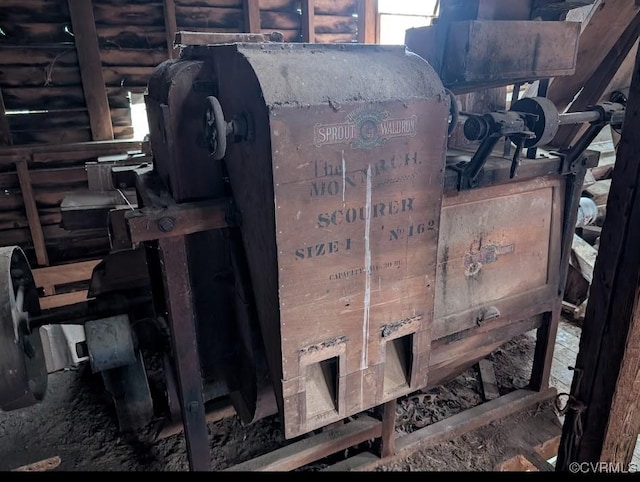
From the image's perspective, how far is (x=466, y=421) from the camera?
221 centimetres

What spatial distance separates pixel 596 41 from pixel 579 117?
90 centimetres

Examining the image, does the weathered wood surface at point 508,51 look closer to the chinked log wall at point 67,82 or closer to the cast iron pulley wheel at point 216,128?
the cast iron pulley wheel at point 216,128

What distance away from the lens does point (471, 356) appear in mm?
2295

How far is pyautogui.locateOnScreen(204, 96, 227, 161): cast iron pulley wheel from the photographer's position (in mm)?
1209

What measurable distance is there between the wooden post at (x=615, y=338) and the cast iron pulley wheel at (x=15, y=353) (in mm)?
1942

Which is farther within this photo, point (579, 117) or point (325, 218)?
point (579, 117)

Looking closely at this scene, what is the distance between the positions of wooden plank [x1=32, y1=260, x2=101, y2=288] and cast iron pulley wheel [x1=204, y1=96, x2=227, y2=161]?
3.41 metres

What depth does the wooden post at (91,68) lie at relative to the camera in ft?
12.6

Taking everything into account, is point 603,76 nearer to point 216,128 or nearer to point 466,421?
point 466,421

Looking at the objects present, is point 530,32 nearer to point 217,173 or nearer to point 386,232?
point 386,232

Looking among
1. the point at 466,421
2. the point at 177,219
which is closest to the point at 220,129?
the point at 177,219

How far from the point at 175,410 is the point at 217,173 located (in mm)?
1079

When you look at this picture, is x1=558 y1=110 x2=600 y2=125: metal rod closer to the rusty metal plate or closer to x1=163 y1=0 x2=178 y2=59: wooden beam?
the rusty metal plate

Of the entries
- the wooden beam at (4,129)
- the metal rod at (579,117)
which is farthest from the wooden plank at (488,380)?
the wooden beam at (4,129)
